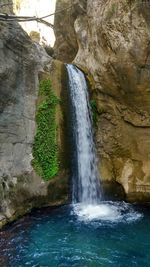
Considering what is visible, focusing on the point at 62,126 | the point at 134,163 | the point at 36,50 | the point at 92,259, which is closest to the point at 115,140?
the point at 134,163

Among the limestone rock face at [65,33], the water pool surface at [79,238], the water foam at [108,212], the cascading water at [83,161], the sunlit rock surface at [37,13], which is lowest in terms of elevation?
the water pool surface at [79,238]

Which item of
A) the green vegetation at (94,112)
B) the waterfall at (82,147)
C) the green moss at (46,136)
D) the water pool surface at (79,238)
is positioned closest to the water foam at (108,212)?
the water pool surface at (79,238)

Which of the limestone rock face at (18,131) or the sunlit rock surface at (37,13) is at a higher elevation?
the sunlit rock surface at (37,13)

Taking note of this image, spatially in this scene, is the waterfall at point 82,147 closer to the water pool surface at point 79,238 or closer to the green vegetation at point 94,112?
the green vegetation at point 94,112

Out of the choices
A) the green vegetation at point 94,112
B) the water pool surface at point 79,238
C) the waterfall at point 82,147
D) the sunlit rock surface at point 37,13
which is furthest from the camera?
the sunlit rock surface at point 37,13

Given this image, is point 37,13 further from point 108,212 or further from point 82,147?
point 108,212

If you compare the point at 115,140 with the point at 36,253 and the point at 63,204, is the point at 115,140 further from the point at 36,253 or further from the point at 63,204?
the point at 36,253

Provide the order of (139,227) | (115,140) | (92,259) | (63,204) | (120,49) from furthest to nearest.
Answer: (115,140) < (63,204) < (120,49) < (139,227) < (92,259)
